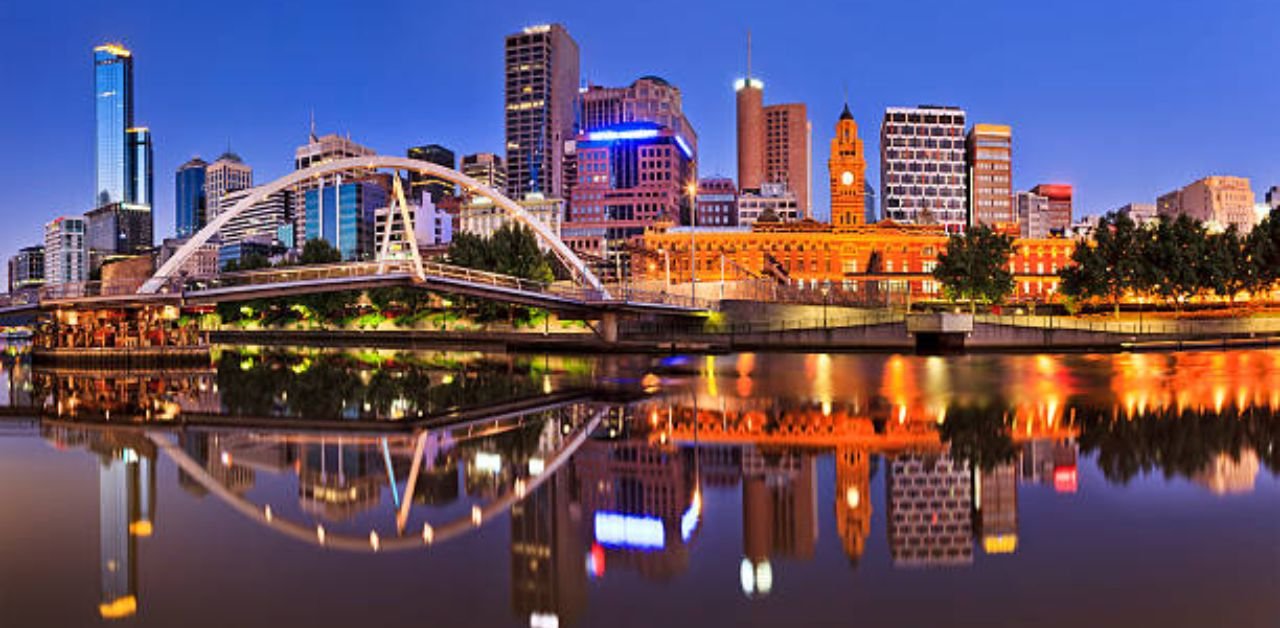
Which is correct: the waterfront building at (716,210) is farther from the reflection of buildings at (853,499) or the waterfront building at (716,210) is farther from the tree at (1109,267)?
the reflection of buildings at (853,499)

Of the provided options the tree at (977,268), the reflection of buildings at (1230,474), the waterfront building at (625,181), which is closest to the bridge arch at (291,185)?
the reflection of buildings at (1230,474)

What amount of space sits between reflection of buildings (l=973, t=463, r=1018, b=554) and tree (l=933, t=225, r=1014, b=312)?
70.1 meters

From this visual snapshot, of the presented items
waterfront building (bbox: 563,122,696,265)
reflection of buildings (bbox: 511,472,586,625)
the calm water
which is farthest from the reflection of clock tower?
reflection of buildings (bbox: 511,472,586,625)

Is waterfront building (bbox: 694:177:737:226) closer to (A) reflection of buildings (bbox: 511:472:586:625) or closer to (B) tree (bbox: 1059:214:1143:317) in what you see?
(B) tree (bbox: 1059:214:1143:317)

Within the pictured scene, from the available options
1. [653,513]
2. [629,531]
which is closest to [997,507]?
[653,513]

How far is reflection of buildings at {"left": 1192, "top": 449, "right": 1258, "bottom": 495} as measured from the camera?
43.6ft

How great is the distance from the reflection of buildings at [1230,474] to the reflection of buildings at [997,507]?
2.78 m

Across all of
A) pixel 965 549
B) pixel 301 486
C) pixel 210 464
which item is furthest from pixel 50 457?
pixel 965 549

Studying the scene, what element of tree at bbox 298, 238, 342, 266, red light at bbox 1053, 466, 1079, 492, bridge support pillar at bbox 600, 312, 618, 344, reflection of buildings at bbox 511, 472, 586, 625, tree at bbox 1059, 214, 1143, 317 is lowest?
reflection of buildings at bbox 511, 472, 586, 625

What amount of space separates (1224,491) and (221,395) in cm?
2827

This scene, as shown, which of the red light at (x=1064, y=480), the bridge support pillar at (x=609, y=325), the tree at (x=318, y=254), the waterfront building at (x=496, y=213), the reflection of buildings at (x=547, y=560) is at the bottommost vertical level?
the reflection of buildings at (x=547, y=560)

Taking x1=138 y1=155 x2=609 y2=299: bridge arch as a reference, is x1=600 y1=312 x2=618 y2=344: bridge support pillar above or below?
below

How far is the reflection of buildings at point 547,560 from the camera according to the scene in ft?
27.8

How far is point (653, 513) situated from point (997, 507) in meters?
4.75
